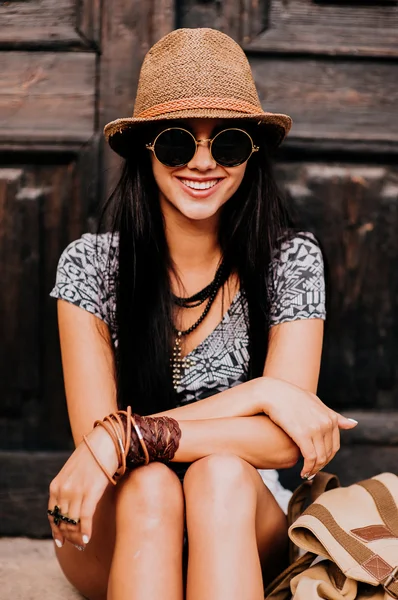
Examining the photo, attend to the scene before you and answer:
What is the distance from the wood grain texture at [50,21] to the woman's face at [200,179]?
605 millimetres

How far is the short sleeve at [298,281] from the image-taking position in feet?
6.02

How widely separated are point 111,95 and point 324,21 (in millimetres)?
661

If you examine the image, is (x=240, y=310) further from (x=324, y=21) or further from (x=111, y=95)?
(x=324, y=21)

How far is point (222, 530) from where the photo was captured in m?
1.46

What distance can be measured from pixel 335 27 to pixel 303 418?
124 cm

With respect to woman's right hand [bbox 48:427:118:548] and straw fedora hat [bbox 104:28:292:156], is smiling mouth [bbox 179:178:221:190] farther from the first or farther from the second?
woman's right hand [bbox 48:427:118:548]

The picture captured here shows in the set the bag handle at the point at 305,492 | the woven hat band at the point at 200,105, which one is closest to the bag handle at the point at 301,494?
the bag handle at the point at 305,492

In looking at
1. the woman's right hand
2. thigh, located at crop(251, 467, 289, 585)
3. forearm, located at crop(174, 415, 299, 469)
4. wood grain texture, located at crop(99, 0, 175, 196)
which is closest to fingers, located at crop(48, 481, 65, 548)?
the woman's right hand

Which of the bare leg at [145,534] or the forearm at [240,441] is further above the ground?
the forearm at [240,441]

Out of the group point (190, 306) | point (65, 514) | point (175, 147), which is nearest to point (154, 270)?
point (190, 306)

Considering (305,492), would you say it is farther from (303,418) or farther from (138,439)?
(138,439)

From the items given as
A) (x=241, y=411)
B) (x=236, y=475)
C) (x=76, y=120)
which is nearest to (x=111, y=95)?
(x=76, y=120)

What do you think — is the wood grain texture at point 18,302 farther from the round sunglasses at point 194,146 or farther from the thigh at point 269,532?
the thigh at point 269,532

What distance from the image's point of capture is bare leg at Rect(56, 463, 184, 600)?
144 cm
